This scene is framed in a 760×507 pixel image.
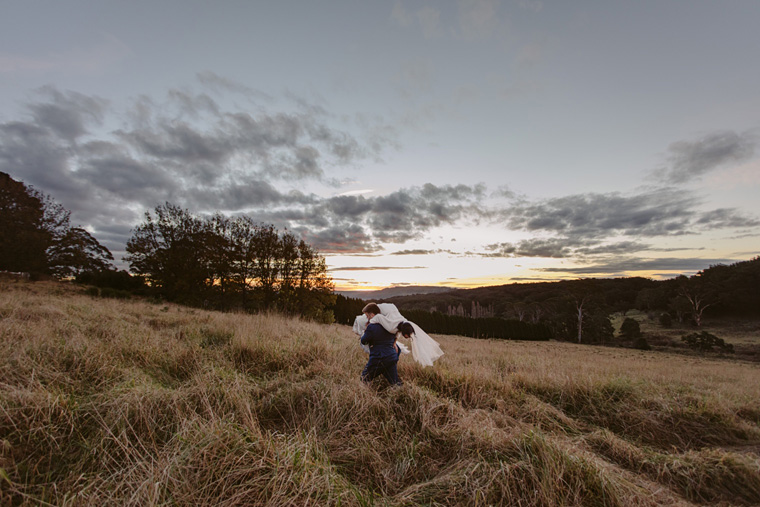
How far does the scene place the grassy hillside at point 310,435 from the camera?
2.50 m

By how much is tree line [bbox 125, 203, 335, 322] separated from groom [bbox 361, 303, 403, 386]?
25.5m

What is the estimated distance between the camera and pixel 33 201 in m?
22.2

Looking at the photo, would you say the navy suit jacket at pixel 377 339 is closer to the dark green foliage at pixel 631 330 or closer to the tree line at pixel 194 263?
the tree line at pixel 194 263

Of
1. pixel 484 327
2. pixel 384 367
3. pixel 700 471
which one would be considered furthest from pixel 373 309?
pixel 484 327

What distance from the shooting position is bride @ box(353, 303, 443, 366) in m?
5.58

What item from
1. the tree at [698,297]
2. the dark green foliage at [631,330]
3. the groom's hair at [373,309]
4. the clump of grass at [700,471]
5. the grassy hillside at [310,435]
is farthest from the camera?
the tree at [698,297]

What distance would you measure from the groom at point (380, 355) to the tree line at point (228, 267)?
25.5m

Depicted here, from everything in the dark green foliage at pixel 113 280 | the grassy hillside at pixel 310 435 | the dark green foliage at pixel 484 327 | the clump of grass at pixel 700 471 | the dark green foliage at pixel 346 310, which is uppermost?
the dark green foliage at pixel 113 280

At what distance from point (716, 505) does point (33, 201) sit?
34840 mm

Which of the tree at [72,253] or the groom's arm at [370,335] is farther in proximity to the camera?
the tree at [72,253]

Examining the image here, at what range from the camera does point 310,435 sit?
3.43 metres

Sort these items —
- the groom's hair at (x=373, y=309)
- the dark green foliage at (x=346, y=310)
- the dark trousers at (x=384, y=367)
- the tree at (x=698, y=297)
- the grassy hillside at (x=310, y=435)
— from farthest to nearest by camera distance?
the tree at (x=698, y=297) < the dark green foliage at (x=346, y=310) < the groom's hair at (x=373, y=309) < the dark trousers at (x=384, y=367) < the grassy hillside at (x=310, y=435)

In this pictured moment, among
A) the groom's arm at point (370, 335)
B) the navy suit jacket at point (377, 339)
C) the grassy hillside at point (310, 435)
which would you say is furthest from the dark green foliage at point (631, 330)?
the groom's arm at point (370, 335)

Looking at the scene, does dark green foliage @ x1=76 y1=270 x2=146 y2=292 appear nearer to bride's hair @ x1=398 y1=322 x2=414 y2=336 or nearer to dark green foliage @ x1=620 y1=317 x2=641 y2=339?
bride's hair @ x1=398 y1=322 x2=414 y2=336
